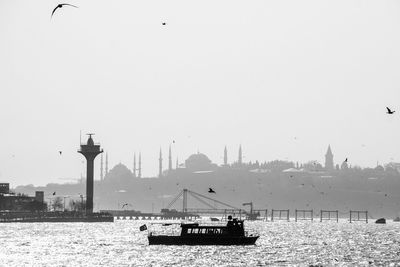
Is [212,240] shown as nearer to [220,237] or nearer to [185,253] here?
[220,237]

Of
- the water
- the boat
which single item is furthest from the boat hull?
the water

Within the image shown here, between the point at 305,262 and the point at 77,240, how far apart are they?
54032 millimetres

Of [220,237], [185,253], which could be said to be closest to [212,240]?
[220,237]

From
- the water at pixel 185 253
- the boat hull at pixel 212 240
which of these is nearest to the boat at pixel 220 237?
the boat hull at pixel 212 240

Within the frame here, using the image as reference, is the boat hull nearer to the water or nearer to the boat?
the boat

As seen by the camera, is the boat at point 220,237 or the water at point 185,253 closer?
the water at point 185,253

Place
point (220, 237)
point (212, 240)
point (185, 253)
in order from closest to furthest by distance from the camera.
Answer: point (185, 253), point (220, 237), point (212, 240)

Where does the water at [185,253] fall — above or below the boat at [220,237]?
below

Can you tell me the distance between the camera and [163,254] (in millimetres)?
137250

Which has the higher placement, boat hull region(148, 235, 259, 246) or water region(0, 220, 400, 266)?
boat hull region(148, 235, 259, 246)

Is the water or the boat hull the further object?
the boat hull

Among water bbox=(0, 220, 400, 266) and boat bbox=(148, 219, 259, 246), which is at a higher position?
boat bbox=(148, 219, 259, 246)

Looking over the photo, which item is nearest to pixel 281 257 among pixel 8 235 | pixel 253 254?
pixel 253 254

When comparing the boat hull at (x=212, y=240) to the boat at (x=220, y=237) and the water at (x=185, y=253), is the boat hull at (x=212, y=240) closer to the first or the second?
the boat at (x=220, y=237)
